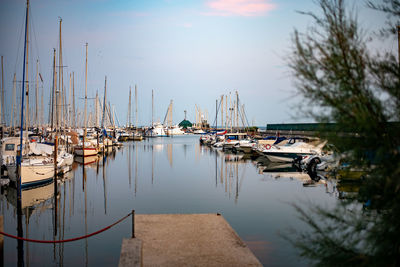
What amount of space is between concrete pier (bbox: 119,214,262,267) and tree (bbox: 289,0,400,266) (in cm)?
405

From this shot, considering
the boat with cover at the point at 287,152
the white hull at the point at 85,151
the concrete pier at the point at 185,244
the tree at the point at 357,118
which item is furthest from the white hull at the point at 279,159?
the tree at the point at 357,118

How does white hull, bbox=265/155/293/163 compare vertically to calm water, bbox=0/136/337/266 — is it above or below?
above

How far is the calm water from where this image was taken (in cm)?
1171

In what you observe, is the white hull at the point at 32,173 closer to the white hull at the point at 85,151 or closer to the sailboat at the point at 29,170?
the sailboat at the point at 29,170

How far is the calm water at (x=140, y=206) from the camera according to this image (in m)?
11.7

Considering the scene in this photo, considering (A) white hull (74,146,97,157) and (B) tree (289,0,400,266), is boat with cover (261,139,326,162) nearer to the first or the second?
(A) white hull (74,146,97,157)

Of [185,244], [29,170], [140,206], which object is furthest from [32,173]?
[185,244]

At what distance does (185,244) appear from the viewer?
1026cm

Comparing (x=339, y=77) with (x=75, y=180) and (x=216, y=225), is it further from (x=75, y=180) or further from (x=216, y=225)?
(x=75, y=180)

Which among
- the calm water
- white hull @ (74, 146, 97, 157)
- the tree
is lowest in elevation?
the calm water

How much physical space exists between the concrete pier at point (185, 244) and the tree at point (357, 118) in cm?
405

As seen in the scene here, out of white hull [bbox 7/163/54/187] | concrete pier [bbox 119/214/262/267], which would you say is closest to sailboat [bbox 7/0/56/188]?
white hull [bbox 7/163/54/187]

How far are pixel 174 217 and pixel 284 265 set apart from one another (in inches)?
187

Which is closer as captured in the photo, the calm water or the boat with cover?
the calm water
